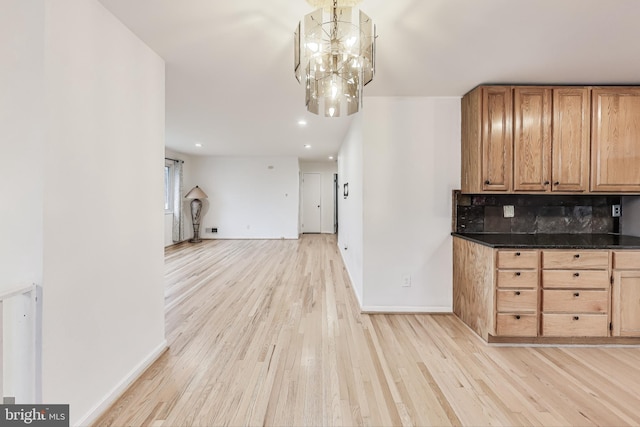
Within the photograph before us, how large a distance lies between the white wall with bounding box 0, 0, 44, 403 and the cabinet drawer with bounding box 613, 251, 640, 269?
376 cm

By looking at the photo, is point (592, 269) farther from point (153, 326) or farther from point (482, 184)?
point (153, 326)

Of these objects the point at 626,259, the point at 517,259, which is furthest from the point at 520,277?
the point at 626,259

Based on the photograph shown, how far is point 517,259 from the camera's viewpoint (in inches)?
91.0

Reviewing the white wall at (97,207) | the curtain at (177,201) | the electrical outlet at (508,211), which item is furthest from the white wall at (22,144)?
the curtain at (177,201)

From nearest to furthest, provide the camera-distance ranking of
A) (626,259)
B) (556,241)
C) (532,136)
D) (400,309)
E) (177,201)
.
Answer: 1. (626,259)
2. (556,241)
3. (532,136)
4. (400,309)
5. (177,201)

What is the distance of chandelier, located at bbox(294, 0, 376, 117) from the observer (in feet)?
4.86

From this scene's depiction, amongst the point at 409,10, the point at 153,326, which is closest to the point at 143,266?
the point at 153,326

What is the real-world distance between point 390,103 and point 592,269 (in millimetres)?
2289

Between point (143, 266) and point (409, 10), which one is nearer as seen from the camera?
point (409, 10)

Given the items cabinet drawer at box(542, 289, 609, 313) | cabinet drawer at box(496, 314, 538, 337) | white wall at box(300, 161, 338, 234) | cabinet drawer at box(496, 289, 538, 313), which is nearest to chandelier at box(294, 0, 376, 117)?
cabinet drawer at box(496, 289, 538, 313)

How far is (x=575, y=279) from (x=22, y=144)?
144 inches

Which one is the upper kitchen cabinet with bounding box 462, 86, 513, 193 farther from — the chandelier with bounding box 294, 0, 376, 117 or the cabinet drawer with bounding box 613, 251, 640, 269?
the chandelier with bounding box 294, 0, 376, 117

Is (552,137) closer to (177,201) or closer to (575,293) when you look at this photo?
(575,293)

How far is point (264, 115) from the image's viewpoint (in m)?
3.74
